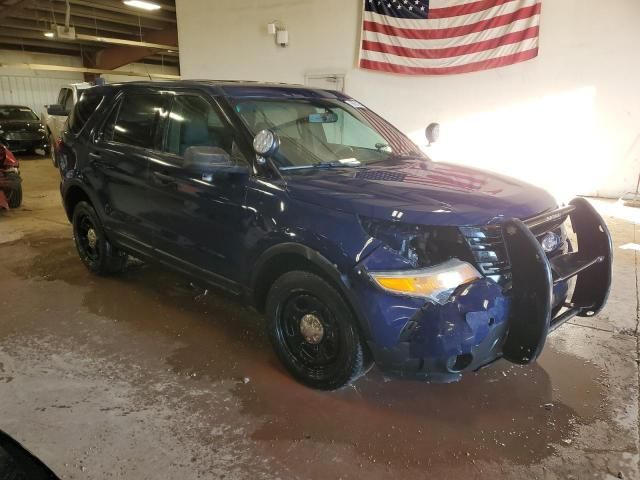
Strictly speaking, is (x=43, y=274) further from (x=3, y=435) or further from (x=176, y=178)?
(x=3, y=435)

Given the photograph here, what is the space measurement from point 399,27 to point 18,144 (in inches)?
441

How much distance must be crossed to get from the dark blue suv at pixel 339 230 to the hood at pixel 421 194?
0.4 inches

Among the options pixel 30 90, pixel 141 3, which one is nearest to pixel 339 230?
pixel 141 3

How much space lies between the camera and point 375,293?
2.17m

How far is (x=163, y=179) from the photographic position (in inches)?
126

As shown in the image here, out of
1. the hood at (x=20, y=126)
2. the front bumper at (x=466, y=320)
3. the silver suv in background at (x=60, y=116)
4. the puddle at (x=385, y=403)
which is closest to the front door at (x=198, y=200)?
the puddle at (x=385, y=403)

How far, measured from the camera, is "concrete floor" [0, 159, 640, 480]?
213 centimetres

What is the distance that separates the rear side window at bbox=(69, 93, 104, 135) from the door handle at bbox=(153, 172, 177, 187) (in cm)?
123

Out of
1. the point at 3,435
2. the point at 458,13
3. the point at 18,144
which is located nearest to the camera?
the point at 3,435

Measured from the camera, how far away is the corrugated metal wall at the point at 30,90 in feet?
60.4

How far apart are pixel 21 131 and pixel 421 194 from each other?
47.3 feet

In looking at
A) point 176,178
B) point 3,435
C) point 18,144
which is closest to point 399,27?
point 176,178

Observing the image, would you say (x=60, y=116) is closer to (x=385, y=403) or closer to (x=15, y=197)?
(x=15, y=197)

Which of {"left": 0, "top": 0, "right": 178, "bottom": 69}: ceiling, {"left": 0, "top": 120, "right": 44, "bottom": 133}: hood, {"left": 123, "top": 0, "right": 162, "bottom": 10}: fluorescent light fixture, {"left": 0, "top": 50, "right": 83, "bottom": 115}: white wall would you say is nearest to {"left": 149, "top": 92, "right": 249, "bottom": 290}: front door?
{"left": 123, "top": 0, "right": 162, "bottom": 10}: fluorescent light fixture
